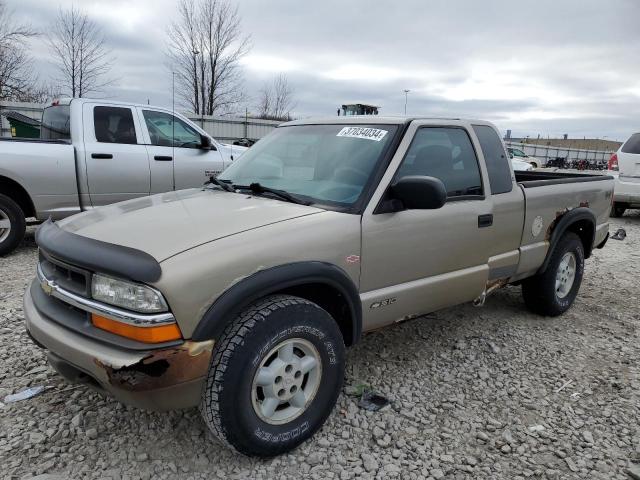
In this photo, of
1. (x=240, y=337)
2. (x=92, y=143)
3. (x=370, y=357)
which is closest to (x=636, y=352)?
(x=370, y=357)

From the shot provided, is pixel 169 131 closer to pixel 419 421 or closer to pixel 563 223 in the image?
pixel 563 223

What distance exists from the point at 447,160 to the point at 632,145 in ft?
28.6

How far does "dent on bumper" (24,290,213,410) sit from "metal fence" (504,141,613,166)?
4131cm

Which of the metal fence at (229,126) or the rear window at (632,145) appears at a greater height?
the metal fence at (229,126)

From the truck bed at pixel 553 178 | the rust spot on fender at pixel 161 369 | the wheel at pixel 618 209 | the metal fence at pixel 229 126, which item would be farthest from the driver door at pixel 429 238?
the metal fence at pixel 229 126

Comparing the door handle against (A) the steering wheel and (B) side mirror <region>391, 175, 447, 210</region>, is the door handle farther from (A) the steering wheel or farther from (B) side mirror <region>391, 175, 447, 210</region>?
(A) the steering wheel

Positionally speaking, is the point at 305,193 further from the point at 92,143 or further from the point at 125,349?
the point at 92,143

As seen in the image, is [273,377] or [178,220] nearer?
[273,377]

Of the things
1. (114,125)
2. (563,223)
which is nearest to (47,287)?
(563,223)

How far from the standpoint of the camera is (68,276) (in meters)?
2.50

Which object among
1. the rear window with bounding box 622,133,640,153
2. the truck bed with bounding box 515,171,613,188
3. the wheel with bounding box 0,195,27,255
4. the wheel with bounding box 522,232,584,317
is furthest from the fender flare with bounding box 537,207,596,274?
the rear window with bounding box 622,133,640,153

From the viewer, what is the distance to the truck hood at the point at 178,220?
2367 millimetres

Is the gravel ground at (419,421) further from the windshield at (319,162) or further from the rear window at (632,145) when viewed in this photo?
the rear window at (632,145)

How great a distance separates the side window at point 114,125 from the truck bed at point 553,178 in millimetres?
4976
